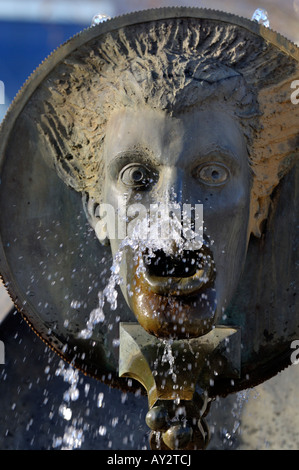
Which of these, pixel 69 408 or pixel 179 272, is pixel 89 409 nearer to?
pixel 69 408

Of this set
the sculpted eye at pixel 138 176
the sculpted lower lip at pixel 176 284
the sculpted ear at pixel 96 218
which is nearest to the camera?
the sculpted lower lip at pixel 176 284

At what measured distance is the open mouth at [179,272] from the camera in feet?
5.07

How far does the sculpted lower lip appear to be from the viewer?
60.7 inches

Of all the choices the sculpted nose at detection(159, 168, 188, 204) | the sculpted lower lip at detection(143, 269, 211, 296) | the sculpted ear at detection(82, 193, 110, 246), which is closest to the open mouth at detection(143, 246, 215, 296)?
the sculpted lower lip at detection(143, 269, 211, 296)

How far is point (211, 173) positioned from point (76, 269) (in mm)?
499

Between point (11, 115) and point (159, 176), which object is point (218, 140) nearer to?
point (159, 176)

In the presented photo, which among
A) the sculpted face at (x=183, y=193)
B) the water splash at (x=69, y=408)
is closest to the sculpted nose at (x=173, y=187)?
the sculpted face at (x=183, y=193)

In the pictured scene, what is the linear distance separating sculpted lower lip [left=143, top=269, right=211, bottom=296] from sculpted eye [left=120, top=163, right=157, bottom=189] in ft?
0.71

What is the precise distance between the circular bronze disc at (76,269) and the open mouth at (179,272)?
1.25 ft

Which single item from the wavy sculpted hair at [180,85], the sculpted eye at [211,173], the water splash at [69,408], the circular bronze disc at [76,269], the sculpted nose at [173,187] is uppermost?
the wavy sculpted hair at [180,85]

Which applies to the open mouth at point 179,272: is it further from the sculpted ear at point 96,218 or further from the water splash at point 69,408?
the water splash at point 69,408

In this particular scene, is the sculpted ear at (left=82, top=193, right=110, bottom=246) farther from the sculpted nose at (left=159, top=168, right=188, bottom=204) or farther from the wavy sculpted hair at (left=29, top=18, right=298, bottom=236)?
the sculpted nose at (left=159, top=168, right=188, bottom=204)
